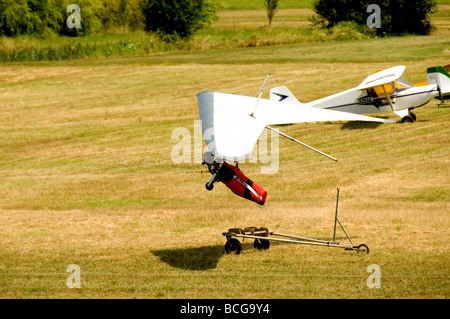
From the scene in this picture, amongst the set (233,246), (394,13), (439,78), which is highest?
(394,13)

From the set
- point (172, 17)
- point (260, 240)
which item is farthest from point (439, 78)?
point (172, 17)

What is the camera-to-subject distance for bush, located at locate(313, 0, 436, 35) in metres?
49.2

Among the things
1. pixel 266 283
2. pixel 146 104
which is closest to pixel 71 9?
pixel 146 104

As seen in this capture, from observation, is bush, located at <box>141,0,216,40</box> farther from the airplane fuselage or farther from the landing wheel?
the landing wheel

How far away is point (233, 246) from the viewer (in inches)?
500

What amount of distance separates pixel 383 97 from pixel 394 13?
2681cm

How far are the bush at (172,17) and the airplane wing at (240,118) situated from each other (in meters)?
39.3

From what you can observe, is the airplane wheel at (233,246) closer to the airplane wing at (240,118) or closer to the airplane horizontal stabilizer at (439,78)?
the airplane wing at (240,118)

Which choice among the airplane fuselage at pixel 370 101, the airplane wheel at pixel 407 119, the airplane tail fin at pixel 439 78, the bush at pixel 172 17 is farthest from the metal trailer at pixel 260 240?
the bush at pixel 172 17

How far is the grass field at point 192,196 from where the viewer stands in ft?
37.2

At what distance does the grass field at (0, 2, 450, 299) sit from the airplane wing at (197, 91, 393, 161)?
1.04 m

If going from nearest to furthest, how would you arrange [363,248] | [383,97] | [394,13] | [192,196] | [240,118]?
[240,118]
[363,248]
[192,196]
[383,97]
[394,13]

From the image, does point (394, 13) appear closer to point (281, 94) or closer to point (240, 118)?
point (281, 94)

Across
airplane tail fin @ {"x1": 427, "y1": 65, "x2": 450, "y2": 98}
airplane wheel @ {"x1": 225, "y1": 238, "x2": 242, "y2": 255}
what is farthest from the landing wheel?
airplane tail fin @ {"x1": 427, "y1": 65, "x2": 450, "y2": 98}
